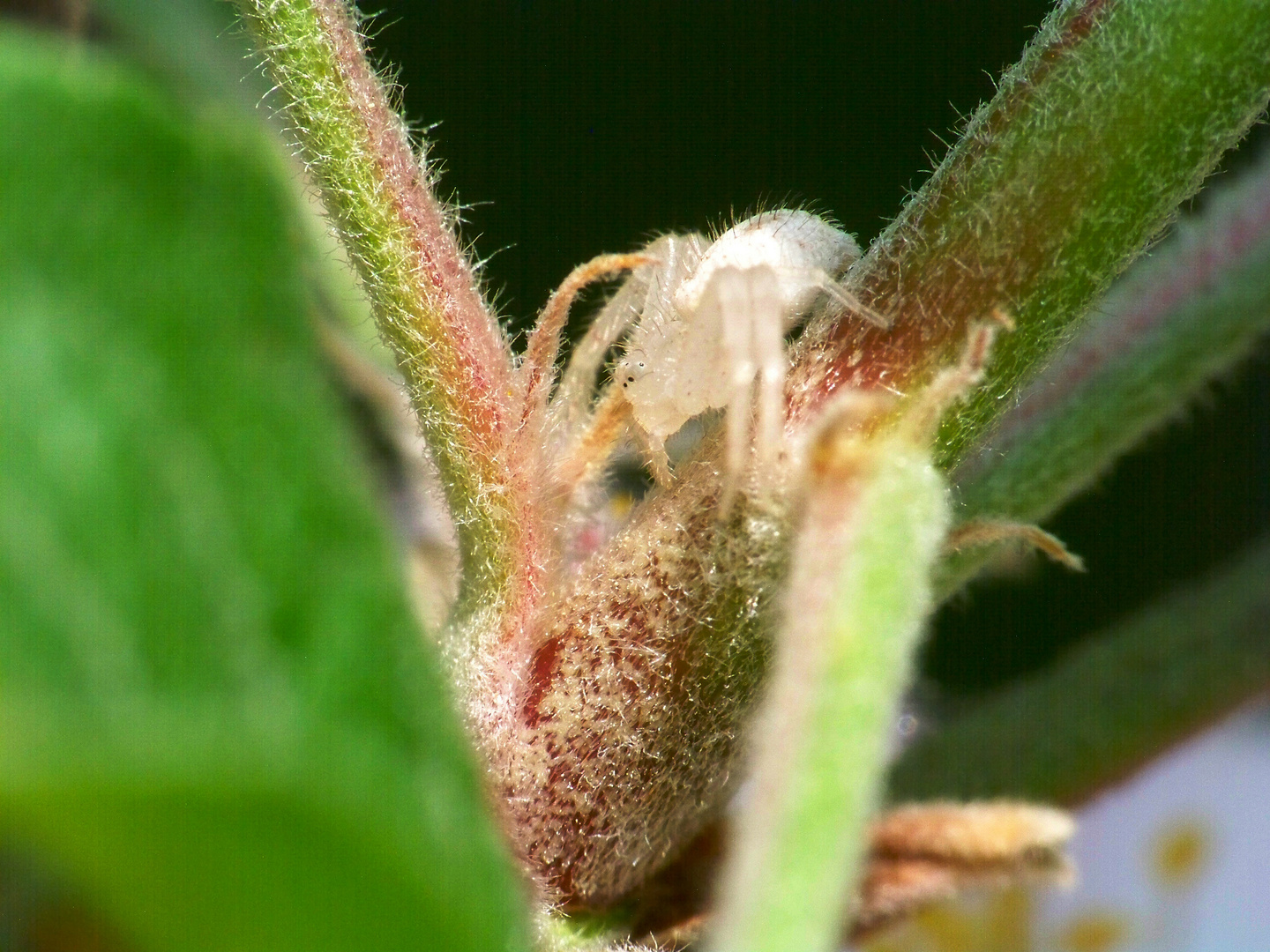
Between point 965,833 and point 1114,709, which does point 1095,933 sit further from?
point 965,833

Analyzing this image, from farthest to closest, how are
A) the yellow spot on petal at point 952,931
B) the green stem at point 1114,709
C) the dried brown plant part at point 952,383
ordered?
the yellow spot on petal at point 952,931, the green stem at point 1114,709, the dried brown plant part at point 952,383

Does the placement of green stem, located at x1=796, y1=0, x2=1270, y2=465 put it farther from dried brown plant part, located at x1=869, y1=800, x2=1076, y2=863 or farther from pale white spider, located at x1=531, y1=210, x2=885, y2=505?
dried brown plant part, located at x1=869, y1=800, x2=1076, y2=863

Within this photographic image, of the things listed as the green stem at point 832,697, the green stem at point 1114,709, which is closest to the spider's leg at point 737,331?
the green stem at point 832,697

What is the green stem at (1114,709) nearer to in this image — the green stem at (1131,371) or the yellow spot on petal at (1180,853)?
the green stem at (1131,371)

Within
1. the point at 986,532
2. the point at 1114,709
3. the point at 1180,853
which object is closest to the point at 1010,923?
the point at 1180,853

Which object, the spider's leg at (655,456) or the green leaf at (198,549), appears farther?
the spider's leg at (655,456)

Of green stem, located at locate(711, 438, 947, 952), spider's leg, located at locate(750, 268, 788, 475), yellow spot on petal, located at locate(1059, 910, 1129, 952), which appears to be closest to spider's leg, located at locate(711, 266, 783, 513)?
spider's leg, located at locate(750, 268, 788, 475)

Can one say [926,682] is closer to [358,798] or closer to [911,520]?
[911,520]
